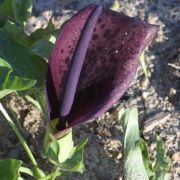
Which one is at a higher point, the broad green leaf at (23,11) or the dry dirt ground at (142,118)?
the broad green leaf at (23,11)

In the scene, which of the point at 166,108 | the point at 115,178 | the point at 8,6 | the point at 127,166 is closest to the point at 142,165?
the point at 127,166

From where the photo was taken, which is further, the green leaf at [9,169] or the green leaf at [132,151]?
the green leaf at [132,151]

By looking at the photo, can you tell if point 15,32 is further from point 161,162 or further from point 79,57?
point 161,162

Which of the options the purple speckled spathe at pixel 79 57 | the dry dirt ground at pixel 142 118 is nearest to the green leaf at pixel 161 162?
the dry dirt ground at pixel 142 118

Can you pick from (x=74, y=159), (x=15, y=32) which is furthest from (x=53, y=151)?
(x=15, y=32)

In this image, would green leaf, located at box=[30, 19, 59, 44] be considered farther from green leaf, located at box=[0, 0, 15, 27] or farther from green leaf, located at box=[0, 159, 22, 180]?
green leaf, located at box=[0, 159, 22, 180]

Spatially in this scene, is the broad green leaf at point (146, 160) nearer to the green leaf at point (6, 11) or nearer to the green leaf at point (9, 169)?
the green leaf at point (9, 169)

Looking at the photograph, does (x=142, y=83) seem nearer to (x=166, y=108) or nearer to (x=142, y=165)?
(x=166, y=108)
